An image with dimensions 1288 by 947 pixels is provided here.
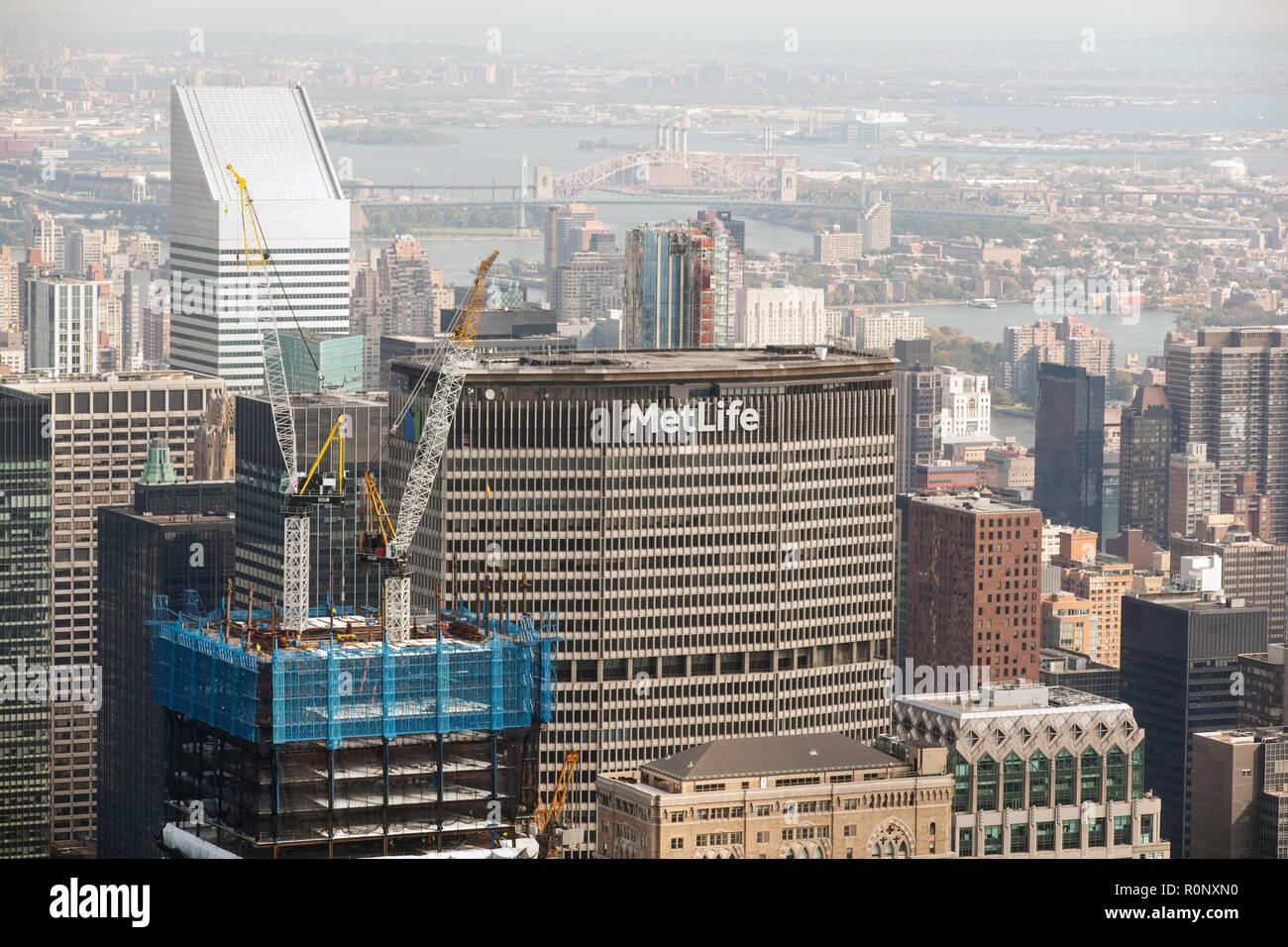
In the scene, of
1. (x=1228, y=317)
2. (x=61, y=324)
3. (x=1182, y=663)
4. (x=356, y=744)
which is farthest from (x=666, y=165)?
(x=356, y=744)

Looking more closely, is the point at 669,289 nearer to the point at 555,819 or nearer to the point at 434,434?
the point at 434,434

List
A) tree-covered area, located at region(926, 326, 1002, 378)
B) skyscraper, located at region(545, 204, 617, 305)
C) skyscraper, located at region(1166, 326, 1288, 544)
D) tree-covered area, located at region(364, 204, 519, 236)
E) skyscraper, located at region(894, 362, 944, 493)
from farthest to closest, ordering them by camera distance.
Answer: tree-covered area, located at region(926, 326, 1002, 378), skyscraper, located at region(545, 204, 617, 305), tree-covered area, located at region(364, 204, 519, 236), skyscraper, located at region(1166, 326, 1288, 544), skyscraper, located at region(894, 362, 944, 493)

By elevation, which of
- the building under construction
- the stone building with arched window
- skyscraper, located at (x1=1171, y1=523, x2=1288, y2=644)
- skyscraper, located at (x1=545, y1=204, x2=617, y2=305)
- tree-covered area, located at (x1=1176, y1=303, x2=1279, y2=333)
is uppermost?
skyscraper, located at (x1=545, y1=204, x2=617, y2=305)

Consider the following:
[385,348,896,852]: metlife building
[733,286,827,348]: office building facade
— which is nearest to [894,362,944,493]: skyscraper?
[733,286,827,348]: office building facade

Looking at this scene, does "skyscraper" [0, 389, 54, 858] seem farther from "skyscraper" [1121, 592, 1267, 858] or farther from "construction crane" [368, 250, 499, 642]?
"skyscraper" [1121, 592, 1267, 858]

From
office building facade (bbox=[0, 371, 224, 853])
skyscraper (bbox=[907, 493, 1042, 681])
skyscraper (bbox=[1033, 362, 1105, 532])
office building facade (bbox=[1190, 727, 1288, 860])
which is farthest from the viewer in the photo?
skyscraper (bbox=[1033, 362, 1105, 532])

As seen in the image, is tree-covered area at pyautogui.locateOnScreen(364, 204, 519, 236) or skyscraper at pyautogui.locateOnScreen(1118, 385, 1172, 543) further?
tree-covered area at pyautogui.locateOnScreen(364, 204, 519, 236)

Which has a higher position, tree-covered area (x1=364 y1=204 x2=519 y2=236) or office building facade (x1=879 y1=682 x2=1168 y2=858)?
tree-covered area (x1=364 y1=204 x2=519 y2=236)
